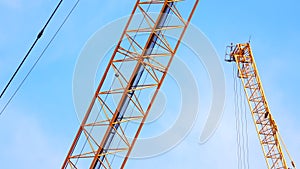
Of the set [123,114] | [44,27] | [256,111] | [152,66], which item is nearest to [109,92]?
[123,114]

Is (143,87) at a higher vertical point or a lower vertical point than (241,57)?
lower

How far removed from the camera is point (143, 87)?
27859 mm

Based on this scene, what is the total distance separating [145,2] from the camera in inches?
1124

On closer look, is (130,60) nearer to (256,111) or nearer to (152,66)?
(152,66)

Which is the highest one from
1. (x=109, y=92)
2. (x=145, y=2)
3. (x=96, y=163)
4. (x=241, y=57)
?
(x=241, y=57)

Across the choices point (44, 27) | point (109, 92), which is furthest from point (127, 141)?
point (44, 27)

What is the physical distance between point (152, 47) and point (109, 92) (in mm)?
4601

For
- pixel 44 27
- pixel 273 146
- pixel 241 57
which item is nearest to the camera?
pixel 44 27

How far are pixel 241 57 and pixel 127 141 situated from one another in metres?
28.6

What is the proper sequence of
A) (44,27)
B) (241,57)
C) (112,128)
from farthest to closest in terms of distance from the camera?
(241,57) → (112,128) → (44,27)

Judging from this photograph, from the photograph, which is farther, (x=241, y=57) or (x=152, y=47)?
(x=241, y=57)

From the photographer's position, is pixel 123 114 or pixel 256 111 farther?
pixel 256 111

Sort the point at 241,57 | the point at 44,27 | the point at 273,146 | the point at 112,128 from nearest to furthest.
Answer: the point at 44,27
the point at 112,128
the point at 273,146
the point at 241,57

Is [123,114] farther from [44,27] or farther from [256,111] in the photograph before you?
[256,111]
